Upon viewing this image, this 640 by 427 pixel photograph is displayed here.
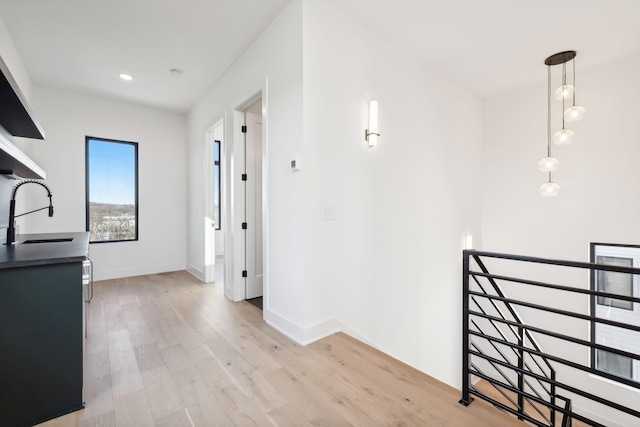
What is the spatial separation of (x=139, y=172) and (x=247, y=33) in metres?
3.20

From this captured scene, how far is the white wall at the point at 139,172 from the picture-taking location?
13.2ft

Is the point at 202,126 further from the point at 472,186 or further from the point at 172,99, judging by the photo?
the point at 472,186

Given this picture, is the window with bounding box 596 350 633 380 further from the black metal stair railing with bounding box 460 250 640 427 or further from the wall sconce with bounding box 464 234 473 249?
Result: the wall sconce with bounding box 464 234 473 249

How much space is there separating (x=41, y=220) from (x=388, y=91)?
4.94 m

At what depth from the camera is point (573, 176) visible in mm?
3908

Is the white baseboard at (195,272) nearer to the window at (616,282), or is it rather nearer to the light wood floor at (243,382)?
the light wood floor at (243,382)

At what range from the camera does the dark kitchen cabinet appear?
141 cm

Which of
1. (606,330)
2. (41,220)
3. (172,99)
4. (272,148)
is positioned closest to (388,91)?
(272,148)

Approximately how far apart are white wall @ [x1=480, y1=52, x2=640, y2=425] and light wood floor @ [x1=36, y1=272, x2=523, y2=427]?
3396 mm

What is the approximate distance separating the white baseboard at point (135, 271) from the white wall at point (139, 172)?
0.04 ft

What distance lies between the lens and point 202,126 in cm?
444

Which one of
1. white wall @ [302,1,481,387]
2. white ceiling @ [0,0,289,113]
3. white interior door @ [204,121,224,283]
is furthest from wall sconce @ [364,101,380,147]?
white interior door @ [204,121,224,283]

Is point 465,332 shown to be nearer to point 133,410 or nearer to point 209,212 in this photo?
point 133,410

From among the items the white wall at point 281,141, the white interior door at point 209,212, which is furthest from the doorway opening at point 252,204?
the white interior door at point 209,212
